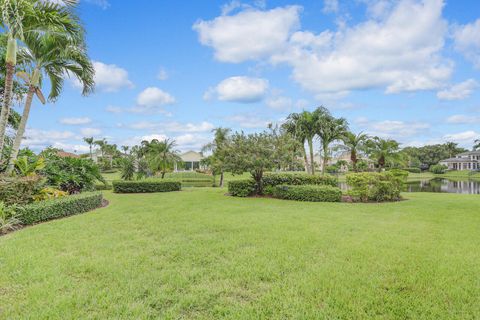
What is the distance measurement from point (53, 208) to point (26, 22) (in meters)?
5.42

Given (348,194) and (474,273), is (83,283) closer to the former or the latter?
(474,273)

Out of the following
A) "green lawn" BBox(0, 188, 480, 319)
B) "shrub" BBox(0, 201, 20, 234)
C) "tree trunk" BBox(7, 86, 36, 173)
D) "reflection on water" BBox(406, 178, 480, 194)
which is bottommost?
"reflection on water" BBox(406, 178, 480, 194)

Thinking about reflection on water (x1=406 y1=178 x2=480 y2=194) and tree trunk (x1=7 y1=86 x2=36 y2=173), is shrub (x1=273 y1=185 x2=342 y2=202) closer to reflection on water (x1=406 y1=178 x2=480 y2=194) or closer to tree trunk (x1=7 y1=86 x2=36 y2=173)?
tree trunk (x1=7 y1=86 x2=36 y2=173)

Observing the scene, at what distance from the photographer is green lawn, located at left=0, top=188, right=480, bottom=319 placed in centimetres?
285

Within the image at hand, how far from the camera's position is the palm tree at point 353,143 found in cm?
2141

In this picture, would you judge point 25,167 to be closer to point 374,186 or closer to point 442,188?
point 374,186

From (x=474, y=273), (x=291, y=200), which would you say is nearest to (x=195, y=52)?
(x=291, y=200)

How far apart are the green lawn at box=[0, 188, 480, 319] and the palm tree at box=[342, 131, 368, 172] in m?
A: 15.4

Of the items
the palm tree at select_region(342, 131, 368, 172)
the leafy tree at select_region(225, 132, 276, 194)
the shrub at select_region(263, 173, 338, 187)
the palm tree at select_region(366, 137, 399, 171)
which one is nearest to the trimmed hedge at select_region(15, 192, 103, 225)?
the leafy tree at select_region(225, 132, 276, 194)

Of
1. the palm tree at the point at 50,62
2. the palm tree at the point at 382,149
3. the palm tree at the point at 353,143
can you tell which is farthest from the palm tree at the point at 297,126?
the palm tree at the point at 50,62

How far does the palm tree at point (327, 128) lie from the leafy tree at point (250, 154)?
8.56m

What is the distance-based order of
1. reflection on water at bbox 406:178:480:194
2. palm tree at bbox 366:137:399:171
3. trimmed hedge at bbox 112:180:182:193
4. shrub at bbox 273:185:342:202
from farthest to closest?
palm tree at bbox 366:137:399:171 → reflection on water at bbox 406:178:480:194 → trimmed hedge at bbox 112:180:182:193 → shrub at bbox 273:185:342:202

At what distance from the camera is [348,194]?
12320mm

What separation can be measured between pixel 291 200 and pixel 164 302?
31.4ft
